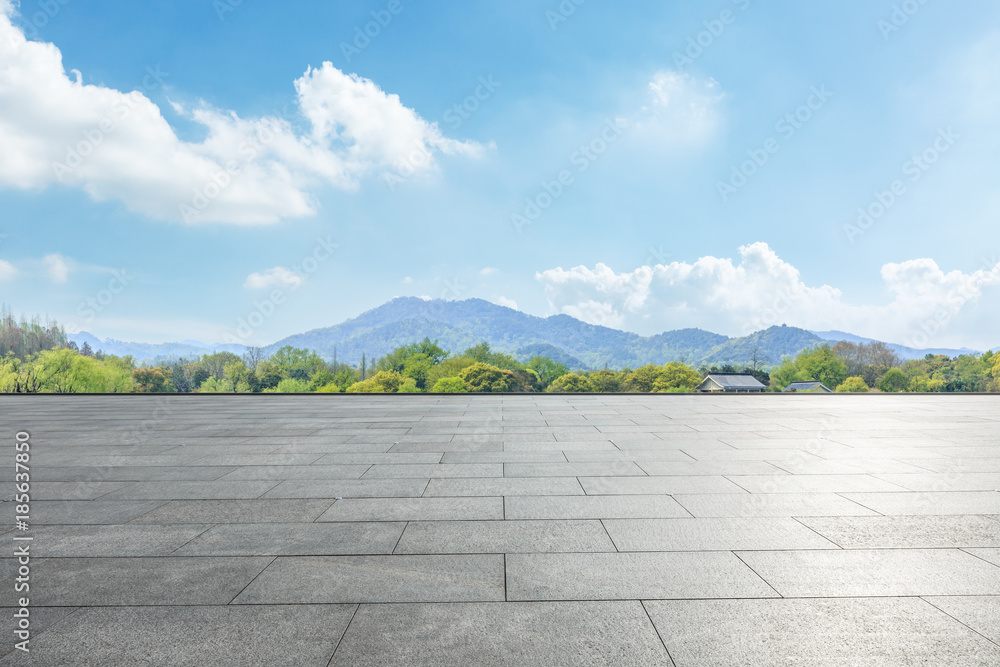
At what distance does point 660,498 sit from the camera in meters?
5.44

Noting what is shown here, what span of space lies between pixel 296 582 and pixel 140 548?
1.70 metres

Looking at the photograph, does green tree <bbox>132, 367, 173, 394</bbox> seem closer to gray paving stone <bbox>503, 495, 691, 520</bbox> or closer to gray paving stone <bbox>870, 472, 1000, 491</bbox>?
gray paving stone <bbox>503, 495, 691, 520</bbox>

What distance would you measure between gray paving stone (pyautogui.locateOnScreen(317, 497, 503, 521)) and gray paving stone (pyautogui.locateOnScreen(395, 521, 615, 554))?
0.18m

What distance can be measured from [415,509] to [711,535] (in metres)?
2.84

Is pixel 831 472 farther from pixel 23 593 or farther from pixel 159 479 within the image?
pixel 159 479

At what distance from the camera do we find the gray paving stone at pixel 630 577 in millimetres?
3260

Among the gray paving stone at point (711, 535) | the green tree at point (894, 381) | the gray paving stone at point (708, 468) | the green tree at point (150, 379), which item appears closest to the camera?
the gray paving stone at point (711, 535)

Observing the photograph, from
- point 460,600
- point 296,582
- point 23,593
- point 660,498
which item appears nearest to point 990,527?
point 660,498

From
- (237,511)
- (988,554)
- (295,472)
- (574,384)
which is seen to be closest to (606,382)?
(574,384)

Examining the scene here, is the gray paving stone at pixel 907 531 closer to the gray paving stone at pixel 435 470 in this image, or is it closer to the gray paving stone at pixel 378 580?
the gray paving stone at pixel 378 580

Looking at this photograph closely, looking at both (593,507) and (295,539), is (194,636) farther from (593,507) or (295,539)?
(593,507)

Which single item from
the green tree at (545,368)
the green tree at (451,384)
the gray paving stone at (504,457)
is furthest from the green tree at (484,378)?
the gray paving stone at (504,457)

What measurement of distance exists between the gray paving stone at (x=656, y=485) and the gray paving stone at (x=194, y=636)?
347 centimetres

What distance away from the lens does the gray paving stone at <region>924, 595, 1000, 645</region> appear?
2860 millimetres
